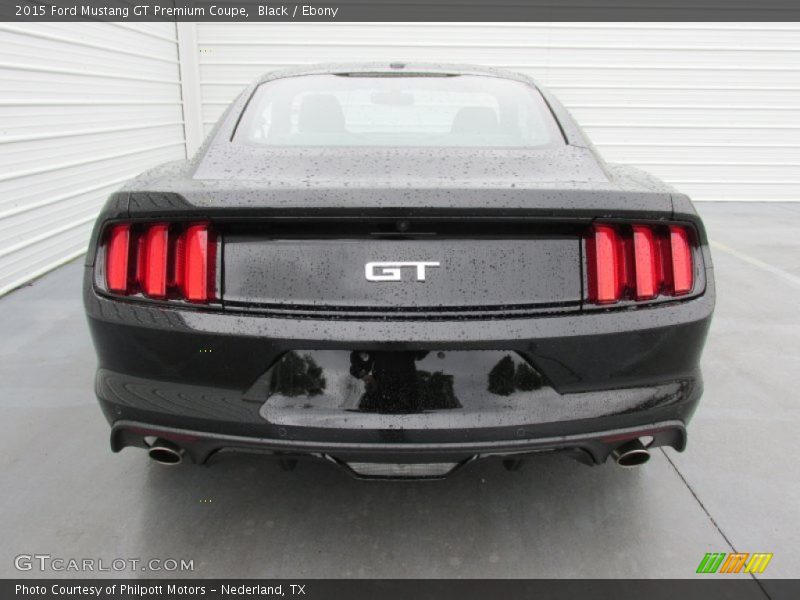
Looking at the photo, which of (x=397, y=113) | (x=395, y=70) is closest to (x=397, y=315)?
(x=397, y=113)

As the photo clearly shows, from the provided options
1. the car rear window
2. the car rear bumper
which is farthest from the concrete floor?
the car rear window

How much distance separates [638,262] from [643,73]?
8.24 m

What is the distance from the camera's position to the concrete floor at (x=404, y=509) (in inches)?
72.6

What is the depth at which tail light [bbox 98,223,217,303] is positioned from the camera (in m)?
1.58

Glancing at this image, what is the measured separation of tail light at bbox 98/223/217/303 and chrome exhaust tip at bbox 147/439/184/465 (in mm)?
418

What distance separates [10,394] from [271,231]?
83.7 inches

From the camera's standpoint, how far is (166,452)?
1.71 meters

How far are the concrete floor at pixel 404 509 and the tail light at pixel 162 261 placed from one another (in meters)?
0.54

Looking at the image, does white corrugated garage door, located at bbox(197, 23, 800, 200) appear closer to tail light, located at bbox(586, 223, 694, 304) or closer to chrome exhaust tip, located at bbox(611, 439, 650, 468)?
tail light, located at bbox(586, 223, 694, 304)
